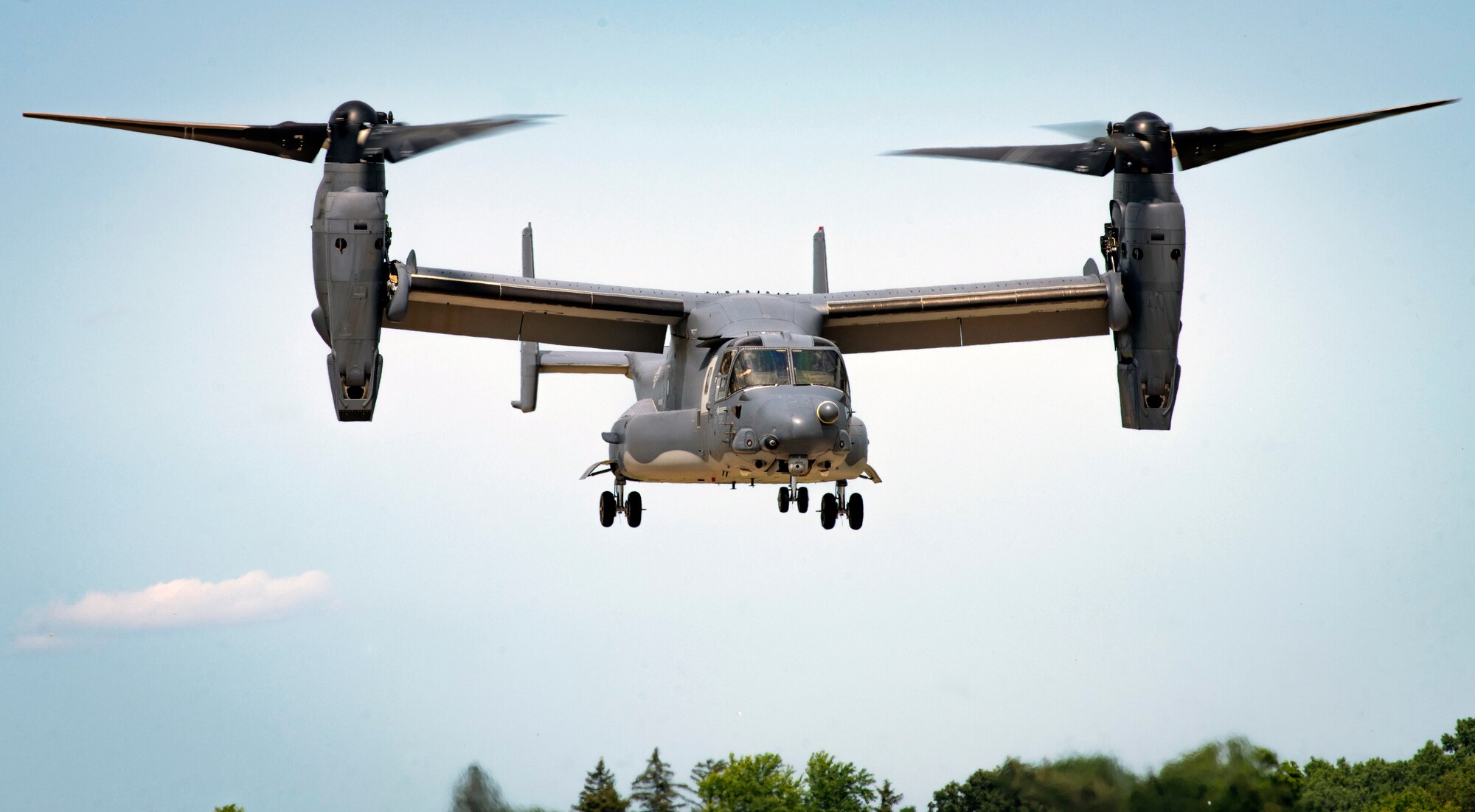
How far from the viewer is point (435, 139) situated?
59.0 feet

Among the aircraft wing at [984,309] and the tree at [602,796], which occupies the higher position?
the aircraft wing at [984,309]

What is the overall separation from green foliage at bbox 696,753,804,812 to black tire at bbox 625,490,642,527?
10494mm

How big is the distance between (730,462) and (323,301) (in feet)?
15.6

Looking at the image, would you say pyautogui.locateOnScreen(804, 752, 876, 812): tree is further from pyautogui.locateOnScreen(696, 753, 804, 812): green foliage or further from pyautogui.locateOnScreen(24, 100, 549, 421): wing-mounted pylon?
pyautogui.locateOnScreen(24, 100, 549, 421): wing-mounted pylon

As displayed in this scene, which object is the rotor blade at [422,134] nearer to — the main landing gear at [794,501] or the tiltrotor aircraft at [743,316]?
the tiltrotor aircraft at [743,316]

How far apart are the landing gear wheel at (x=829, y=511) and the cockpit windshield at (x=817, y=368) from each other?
6.42ft

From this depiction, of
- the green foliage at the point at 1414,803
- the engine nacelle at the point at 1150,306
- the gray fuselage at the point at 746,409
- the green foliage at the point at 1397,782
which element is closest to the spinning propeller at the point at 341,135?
the gray fuselage at the point at 746,409

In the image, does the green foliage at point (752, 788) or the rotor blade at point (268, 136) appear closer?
the rotor blade at point (268, 136)

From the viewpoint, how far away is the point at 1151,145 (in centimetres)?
1875

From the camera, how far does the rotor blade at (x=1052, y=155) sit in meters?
19.0

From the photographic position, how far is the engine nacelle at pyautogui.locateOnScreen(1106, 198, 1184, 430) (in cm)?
1856

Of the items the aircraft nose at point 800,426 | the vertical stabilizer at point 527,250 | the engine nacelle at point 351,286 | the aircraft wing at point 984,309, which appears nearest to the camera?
the aircraft nose at point 800,426

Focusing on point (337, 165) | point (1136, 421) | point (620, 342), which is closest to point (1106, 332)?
point (1136, 421)

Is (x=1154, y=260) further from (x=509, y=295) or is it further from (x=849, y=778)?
(x=849, y=778)
